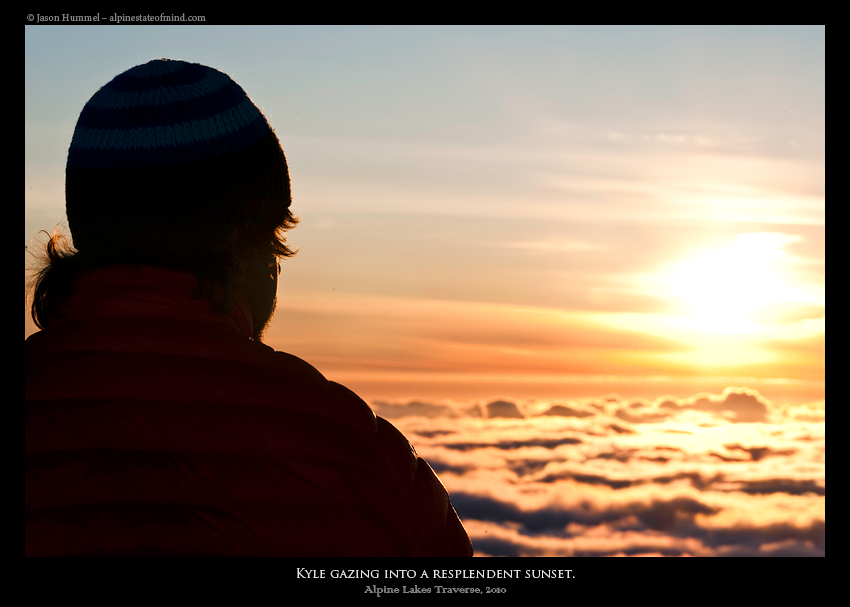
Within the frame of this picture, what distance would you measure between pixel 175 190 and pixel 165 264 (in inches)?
12.0

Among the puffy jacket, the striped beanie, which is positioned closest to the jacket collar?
the puffy jacket

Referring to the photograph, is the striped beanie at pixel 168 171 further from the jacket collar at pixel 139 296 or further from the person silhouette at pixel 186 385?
the jacket collar at pixel 139 296

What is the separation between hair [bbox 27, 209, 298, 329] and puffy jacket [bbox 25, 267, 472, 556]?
0.08 meters

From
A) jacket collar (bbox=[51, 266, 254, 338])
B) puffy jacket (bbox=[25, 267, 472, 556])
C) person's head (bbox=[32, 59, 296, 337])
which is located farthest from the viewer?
person's head (bbox=[32, 59, 296, 337])

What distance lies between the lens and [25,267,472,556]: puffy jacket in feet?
7.00

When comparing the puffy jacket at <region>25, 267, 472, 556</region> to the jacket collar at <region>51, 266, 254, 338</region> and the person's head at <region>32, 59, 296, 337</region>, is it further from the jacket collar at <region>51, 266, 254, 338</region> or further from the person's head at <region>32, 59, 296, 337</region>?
the person's head at <region>32, 59, 296, 337</region>

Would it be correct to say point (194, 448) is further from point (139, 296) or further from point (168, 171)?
point (168, 171)

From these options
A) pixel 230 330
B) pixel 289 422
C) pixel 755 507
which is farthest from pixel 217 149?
pixel 755 507

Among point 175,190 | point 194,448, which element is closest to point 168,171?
point 175,190

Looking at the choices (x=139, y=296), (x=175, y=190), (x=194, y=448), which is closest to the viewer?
(x=194, y=448)

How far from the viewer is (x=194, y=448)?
7.32 feet

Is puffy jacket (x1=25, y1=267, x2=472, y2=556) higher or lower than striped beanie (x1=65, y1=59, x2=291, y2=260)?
lower
